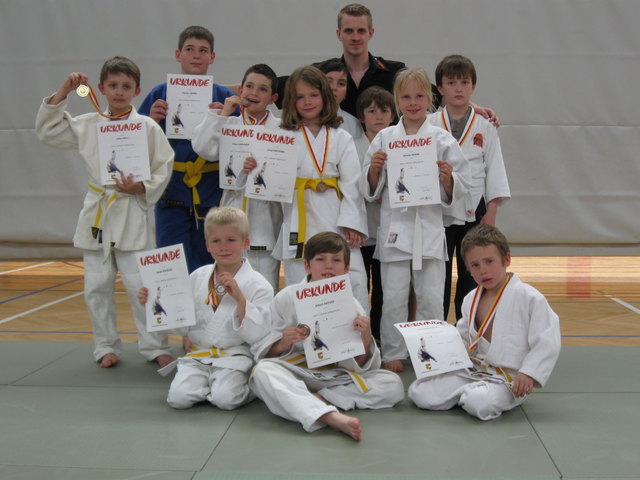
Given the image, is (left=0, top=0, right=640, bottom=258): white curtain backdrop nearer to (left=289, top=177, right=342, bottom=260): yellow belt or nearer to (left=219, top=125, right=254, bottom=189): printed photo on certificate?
(left=219, top=125, right=254, bottom=189): printed photo on certificate

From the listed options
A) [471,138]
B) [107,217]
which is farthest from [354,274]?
[107,217]

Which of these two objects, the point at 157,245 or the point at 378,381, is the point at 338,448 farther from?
the point at 157,245

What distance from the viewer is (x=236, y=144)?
12.3 feet

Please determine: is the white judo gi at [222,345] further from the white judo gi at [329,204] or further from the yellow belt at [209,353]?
the white judo gi at [329,204]

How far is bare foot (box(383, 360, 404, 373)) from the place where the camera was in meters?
3.75

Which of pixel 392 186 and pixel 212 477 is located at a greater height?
pixel 392 186

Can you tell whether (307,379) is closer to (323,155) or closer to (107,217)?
(323,155)

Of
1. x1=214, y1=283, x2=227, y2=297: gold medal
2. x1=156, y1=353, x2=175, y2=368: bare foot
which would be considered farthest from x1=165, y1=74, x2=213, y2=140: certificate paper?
x1=156, y1=353, x2=175, y2=368: bare foot

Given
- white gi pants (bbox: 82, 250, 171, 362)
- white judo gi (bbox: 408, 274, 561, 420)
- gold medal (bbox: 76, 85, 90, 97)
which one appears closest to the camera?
white judo gi (bbox: 408, 274, 561, 420)

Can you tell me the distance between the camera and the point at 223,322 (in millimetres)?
3273

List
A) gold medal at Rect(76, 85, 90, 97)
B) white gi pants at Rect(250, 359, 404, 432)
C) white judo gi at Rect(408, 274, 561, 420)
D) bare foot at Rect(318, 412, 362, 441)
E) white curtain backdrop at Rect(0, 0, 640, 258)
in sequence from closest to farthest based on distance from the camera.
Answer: bare foot at Rect(318, 412, 362, 441) < white gi pants at Rect(250, 359, 404, 432) < white judo gi at Rect(408, 274, 561, 420) < gold medal at Rect(76, 85, 90, 97) < white curtain backdrop at Rect(0, 0, 640, 258)

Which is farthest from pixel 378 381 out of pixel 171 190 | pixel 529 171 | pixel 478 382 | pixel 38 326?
pixel 529 171

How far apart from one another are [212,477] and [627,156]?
628 centimetres

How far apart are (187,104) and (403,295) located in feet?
5.36
